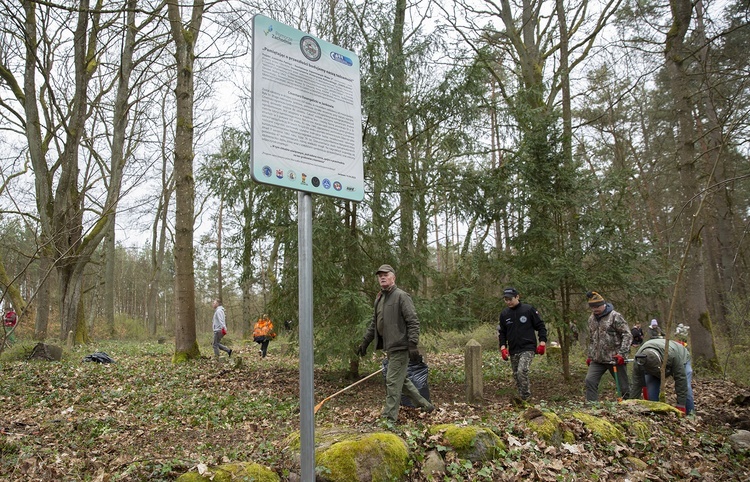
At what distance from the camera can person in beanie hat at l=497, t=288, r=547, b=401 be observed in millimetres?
7773

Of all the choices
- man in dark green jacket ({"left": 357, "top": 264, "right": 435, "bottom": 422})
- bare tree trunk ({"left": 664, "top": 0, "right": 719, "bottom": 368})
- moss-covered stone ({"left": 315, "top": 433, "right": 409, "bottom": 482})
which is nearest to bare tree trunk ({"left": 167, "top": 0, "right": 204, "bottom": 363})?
→ man in dark green jacket ({"left": 357, "top": 264, "right": 435, "bottom": 422})

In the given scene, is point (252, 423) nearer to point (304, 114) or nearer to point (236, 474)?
point (236, 474)

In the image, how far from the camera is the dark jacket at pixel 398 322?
602 cm

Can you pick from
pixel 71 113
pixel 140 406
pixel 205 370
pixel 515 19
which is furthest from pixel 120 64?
pixel 515 19

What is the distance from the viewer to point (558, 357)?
13.1m

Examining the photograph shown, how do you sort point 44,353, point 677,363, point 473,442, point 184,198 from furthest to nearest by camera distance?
point 184,198
point 44,353
point 677,363
point 473,442

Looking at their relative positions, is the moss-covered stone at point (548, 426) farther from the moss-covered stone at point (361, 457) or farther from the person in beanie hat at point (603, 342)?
the person in beanie hat at point (603, 342)

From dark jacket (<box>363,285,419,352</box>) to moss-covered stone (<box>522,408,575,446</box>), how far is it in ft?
5.44

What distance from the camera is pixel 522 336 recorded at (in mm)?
7875

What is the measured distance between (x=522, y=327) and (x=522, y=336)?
6.4 inches

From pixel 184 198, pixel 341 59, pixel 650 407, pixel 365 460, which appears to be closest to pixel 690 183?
pixel 650 407

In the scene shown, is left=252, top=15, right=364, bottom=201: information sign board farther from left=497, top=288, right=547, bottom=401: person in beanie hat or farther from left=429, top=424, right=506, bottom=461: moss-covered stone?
left=497, top=288, right=547, bottom=401: person in beanie hat

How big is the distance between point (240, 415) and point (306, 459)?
17.3 feet

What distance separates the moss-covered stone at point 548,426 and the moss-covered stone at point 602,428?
305mm
